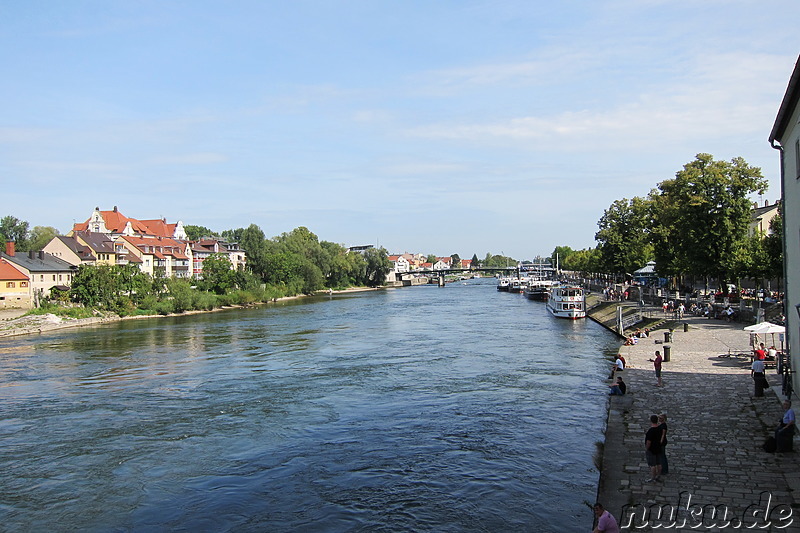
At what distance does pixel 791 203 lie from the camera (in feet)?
66.3

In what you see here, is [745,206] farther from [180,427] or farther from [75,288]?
[75,288]

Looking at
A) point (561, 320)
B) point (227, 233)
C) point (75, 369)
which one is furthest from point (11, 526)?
point (227, 233)

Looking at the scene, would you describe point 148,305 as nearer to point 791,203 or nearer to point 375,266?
point 791,203

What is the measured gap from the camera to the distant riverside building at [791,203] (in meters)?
18.4

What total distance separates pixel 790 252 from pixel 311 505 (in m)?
17.6

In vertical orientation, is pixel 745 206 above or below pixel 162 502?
above

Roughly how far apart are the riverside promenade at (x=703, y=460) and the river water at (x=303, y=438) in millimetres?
1281

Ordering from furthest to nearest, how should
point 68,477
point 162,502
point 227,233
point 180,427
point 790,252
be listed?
point 227,233 < point 180,427 < point 790,252 < point 68,477 < point 162,502


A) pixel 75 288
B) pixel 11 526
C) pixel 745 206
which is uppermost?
pixel 745 206

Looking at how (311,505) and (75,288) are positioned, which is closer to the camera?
(311,505)

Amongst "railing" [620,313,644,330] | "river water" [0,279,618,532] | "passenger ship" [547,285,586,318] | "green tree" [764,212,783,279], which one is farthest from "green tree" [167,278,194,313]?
"green tree" [764,212,783,279]

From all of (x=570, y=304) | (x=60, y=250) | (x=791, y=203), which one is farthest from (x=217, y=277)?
(x=791, y=203)

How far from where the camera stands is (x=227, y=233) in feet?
634

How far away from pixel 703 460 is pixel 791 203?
10114 mm
